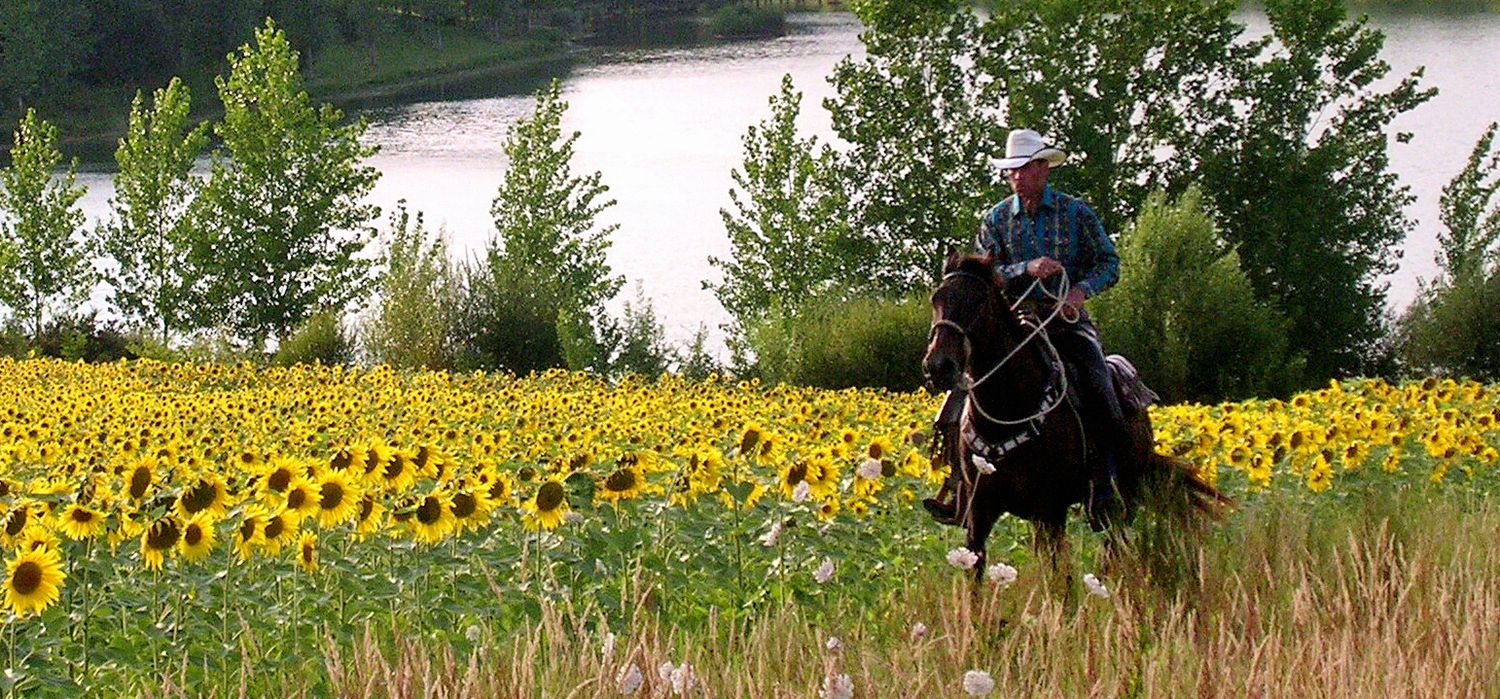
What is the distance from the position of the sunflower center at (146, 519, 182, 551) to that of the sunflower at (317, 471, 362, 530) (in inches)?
22.7

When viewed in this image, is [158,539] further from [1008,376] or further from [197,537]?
[1008,376]

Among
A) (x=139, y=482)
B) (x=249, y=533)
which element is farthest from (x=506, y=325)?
(x=249, y=533)

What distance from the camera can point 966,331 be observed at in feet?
25.7

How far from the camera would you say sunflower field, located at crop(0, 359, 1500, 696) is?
5699mm

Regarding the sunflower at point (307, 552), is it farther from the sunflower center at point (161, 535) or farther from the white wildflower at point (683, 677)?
the white wildflower at point (683, 677)

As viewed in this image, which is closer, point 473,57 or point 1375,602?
point 1375,602

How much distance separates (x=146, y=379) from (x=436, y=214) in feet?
128

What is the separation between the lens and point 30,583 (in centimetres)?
523

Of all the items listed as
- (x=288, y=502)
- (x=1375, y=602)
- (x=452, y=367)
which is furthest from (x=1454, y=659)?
(x=452, y=367)

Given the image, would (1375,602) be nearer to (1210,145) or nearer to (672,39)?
(1210,145)

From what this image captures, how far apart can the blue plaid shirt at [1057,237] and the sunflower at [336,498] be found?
3699mm

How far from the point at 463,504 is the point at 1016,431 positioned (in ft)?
9.73

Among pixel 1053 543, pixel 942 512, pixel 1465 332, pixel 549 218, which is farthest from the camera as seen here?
pixel 549 218

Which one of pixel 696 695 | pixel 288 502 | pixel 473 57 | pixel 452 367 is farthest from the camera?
pixel 473 57
